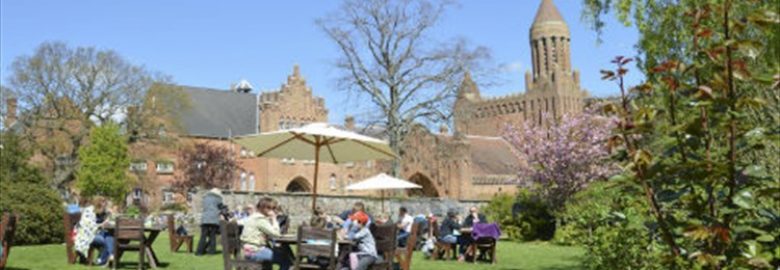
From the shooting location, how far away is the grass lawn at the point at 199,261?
14.3 metres

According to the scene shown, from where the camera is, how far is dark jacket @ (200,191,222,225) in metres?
17.6

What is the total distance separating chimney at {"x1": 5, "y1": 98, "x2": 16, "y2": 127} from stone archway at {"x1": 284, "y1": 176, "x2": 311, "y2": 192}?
21018 millimetres

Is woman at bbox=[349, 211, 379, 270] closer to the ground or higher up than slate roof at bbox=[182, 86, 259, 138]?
closer to the ground

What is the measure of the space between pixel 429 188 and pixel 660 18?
41998 mm

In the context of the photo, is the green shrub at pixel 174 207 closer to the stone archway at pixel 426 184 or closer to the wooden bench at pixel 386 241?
the stone archway at pixel 426 184

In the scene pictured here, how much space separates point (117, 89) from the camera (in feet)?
149

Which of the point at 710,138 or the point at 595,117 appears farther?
the point at 595,117

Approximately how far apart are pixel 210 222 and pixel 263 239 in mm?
7714

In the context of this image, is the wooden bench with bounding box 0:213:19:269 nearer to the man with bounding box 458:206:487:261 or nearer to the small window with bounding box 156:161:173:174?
the man with bounding box 458:206:487:261

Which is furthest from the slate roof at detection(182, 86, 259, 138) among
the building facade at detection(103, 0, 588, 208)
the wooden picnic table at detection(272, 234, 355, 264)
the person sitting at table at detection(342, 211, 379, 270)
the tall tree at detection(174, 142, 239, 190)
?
the person sitting at table at detection(342, 211, 379, 270)

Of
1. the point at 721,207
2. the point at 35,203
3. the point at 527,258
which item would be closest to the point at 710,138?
the point at 721,207

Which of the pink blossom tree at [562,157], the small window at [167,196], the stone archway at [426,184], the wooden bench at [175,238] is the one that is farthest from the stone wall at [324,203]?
the small window at [167,196]

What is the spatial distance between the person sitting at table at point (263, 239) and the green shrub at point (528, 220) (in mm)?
17631

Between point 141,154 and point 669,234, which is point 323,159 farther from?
point 141,154
